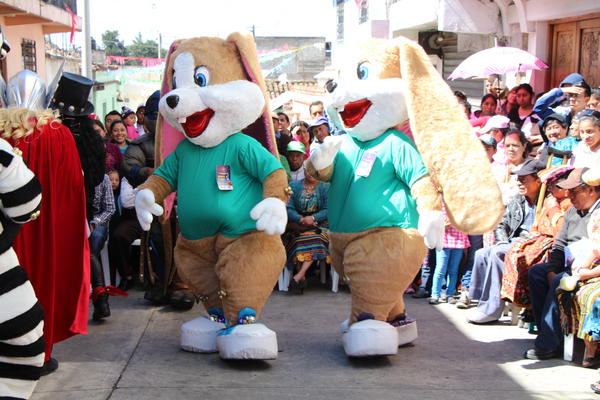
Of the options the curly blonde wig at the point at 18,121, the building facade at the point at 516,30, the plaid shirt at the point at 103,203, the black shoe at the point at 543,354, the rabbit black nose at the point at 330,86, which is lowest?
the black shoe at the point at 543,354

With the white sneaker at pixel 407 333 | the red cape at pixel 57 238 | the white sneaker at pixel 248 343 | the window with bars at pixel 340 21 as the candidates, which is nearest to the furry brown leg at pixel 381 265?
the white sneaker at pixel 407 333

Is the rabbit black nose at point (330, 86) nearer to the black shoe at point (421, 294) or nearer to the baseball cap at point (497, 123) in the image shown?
the black shoe at point (421, 294)

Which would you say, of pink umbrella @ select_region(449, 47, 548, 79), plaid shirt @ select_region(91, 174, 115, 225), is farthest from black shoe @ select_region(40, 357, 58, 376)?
pink umbrella @ select_region(449, 47, 548, 79)

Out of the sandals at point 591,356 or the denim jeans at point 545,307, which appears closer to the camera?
the sandals at point 591,356

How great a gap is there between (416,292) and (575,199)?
2.26 m

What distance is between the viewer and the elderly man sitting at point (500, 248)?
599cm

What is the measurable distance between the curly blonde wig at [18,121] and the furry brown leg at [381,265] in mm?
2075

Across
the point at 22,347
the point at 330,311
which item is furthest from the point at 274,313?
the point at 22,347

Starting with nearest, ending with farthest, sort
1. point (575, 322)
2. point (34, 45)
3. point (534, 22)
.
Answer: point (575, 322)
point (534, 22)
point (34, 45)

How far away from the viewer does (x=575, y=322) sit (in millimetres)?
4879

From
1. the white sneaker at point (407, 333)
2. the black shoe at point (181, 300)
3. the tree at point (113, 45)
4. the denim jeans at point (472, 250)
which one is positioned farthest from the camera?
the tree at point (113, 45)

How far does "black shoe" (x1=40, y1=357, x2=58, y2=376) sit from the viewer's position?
477 centimetres

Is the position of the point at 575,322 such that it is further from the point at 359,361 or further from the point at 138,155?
the point at 138,155

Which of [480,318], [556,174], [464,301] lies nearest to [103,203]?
[464,301]
